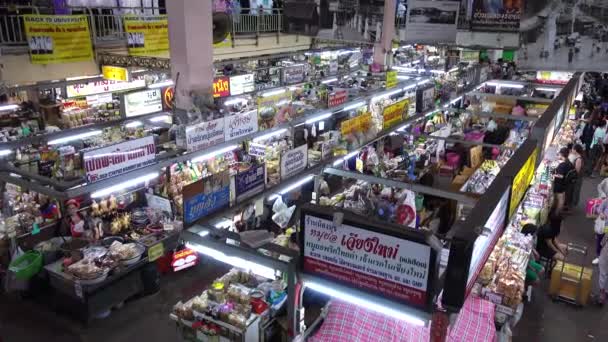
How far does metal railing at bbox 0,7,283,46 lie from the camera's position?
1205 centimetres

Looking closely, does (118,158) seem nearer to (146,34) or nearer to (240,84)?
(146,34)

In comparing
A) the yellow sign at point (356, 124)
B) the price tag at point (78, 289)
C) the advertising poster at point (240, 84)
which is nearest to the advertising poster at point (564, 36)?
the advertising poster at point (240, 84)

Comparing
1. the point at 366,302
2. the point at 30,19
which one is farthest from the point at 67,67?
the point at 366,302

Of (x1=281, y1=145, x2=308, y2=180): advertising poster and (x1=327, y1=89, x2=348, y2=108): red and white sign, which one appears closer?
(x1=281, y1=145, x2=308, y2=180): advertising poster

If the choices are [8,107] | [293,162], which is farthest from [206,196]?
[8,107]

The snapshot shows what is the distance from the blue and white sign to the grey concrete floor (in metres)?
3.47

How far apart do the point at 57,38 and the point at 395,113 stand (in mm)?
8485

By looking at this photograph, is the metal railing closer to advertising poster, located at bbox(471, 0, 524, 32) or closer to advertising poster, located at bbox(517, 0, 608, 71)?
advertising poster, located at bbox(471, 0, 524, 32)

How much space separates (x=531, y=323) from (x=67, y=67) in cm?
1266

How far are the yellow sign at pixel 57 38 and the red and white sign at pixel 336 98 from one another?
685cm

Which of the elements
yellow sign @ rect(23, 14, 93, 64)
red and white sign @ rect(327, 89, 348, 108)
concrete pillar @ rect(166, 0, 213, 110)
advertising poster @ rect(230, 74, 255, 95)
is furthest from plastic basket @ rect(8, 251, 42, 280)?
advertising poster @ rect(230, 74, 255, 95)

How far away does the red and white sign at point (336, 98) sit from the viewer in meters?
10.0

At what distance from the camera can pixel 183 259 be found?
9375 millimetres

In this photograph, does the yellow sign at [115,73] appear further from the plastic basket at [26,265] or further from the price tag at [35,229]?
the plastic basket at [26,265]
